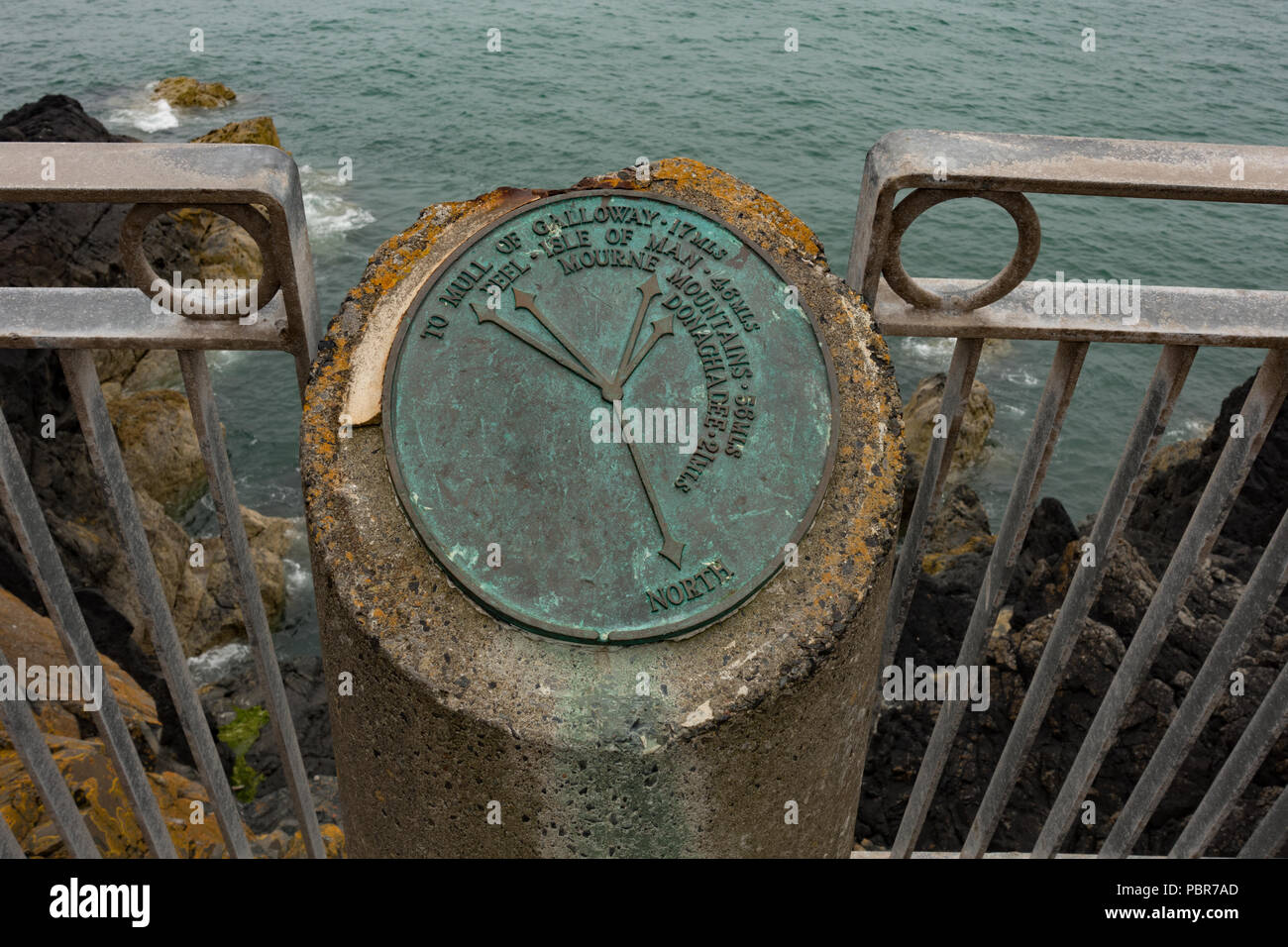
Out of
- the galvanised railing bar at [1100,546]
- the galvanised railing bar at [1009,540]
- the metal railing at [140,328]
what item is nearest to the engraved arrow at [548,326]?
the metal railing at [140,328]

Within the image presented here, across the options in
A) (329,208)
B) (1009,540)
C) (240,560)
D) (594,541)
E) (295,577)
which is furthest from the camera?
(329,208)

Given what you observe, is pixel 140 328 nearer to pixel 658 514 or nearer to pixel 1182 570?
pixel 658 514

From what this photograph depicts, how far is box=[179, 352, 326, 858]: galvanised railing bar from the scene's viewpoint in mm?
2105

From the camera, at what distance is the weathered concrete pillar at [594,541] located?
2.03 m

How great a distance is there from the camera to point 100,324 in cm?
196

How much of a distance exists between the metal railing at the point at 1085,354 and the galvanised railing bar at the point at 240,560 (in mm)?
1497

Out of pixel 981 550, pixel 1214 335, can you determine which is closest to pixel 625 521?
pixel 1214 335

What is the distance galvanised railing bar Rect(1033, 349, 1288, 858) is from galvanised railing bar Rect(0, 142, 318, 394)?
6.89ft

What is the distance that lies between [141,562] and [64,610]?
0.20 metres

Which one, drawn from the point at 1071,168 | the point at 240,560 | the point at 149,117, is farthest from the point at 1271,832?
the point at 149,117

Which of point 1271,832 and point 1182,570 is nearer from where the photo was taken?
point 1182,570

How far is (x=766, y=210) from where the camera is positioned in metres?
2.45

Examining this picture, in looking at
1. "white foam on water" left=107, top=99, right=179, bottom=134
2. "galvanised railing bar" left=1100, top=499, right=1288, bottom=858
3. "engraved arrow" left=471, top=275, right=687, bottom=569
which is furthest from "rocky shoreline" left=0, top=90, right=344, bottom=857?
"white foam on water" left=107, top=99, right=179, bottom=134

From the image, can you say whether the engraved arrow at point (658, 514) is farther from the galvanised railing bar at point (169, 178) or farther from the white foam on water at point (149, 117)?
the white foam on water at point (149, 117)
